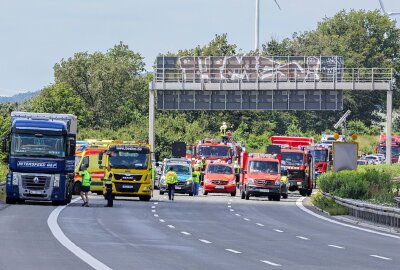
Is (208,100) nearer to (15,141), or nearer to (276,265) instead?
(15,141)

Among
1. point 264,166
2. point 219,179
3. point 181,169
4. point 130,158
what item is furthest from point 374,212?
point 219,179

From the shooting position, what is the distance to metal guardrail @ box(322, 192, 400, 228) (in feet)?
128

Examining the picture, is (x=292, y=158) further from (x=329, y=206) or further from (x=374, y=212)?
(x=374, y=212)

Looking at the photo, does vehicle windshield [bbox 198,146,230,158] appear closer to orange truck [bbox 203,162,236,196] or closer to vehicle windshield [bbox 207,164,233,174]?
vehicle windshield [bbox 207,164,233,174]

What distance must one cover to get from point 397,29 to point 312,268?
154 meters

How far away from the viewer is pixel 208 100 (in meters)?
96.1

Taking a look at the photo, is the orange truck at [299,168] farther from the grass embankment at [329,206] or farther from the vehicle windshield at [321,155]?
the grass embankment at [329,206]

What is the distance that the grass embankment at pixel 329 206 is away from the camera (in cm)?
4819

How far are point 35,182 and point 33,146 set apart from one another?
50.7 inches

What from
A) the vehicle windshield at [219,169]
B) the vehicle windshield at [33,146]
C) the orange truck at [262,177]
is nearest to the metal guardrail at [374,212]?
the vehicle windshield at [33,146]

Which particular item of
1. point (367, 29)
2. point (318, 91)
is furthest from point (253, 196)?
point (367, 29)

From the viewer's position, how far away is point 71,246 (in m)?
27.6

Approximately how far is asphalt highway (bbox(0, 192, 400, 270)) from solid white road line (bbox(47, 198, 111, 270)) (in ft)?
0.07

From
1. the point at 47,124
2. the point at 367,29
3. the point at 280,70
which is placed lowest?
the point at 47,124
